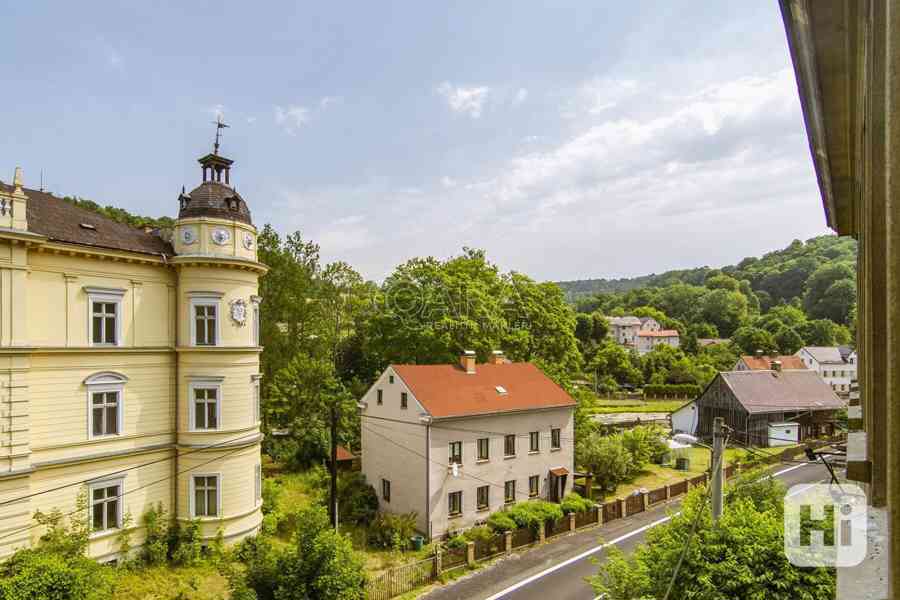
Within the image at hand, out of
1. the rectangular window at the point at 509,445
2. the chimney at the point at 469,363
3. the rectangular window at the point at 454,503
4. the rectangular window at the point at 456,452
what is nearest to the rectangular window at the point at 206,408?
the rectangular window at the point at 456,452

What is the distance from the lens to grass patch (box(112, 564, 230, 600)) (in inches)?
663

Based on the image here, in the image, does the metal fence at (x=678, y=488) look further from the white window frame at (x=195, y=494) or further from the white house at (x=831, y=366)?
the white house at (x=831, y=366)

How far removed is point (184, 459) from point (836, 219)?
20.7 meters

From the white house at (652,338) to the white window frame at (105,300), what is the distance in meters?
99.8

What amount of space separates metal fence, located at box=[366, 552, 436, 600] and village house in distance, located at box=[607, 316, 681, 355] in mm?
92249

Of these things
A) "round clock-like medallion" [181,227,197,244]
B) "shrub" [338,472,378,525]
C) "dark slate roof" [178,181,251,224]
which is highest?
"dark slate roof" [178,181,251,224]

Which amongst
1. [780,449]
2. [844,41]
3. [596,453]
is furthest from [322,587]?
[780,449]

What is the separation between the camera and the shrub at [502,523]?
24438 mm

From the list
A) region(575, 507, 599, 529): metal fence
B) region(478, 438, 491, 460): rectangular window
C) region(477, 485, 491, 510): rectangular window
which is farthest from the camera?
region(575, 507, 599, 529): metal fence

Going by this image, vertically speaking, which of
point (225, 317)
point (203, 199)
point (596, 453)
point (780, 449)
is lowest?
point (780, 449)

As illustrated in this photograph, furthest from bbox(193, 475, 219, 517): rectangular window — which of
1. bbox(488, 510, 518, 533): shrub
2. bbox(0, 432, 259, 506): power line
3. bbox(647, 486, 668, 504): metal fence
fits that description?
bbox(647, 486, 668, 504): metal fence

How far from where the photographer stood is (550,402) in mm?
29391

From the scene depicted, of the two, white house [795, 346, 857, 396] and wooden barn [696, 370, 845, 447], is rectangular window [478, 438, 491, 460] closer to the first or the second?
wooden barn [696, 370, 845, 447]

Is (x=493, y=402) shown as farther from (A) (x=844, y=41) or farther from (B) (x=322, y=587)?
(A) (x=844, y=41)
